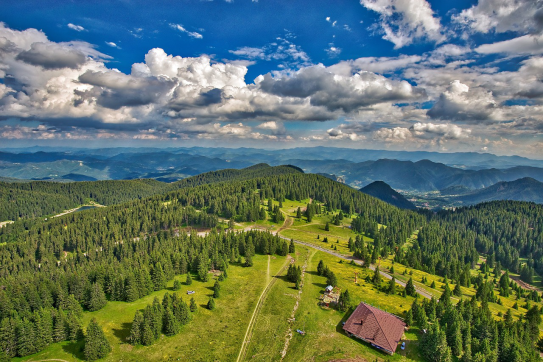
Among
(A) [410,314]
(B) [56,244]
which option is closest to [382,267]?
(A) [410,314]

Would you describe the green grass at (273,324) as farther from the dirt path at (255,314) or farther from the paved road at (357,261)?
the paved road at (357,261)

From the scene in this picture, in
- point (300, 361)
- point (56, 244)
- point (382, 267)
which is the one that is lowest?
point (56, 244)

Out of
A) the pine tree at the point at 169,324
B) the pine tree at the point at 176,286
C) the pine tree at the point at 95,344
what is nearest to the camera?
the pine tree at the point at 95,344

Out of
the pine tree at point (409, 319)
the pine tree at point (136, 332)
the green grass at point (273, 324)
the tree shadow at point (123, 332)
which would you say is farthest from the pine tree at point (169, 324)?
the pine tree at point (409, 319)

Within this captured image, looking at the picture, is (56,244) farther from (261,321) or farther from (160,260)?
(261,321)

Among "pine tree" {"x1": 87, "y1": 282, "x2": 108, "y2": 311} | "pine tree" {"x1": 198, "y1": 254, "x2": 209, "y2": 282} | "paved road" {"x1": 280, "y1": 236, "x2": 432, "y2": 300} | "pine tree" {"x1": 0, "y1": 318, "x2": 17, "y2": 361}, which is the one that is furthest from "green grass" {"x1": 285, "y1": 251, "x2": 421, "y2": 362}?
"pine tree" {"x1": 0, "y1": 318, "x2": 17, "y2": 361}

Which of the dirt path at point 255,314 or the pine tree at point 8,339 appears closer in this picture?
the pine tree at point 8,339
